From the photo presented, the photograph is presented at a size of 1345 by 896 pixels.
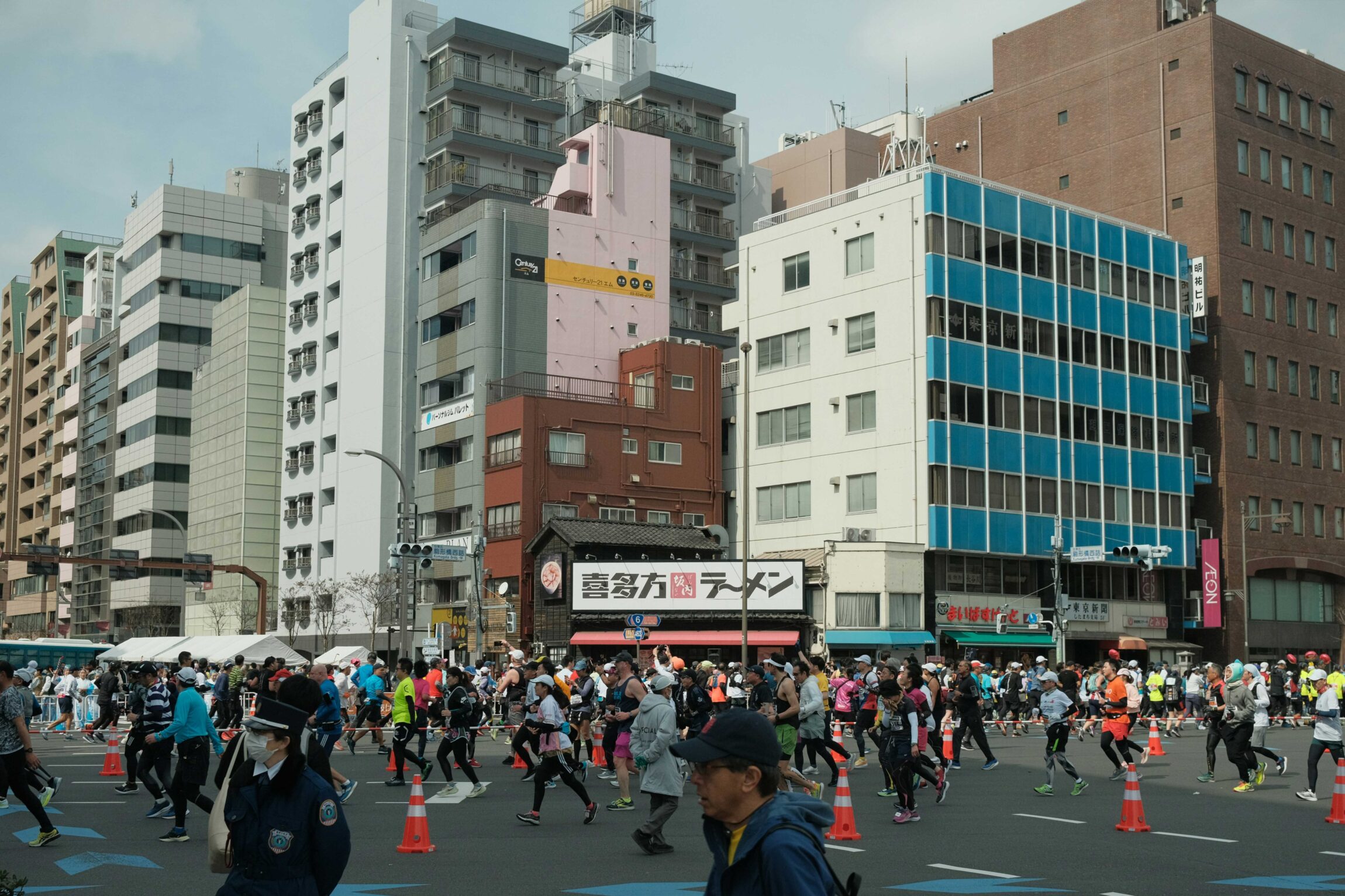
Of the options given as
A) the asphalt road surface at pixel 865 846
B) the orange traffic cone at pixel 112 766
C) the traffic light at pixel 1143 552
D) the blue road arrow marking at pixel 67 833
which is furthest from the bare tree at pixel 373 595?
the blue road arrow marking at pixel 67 833

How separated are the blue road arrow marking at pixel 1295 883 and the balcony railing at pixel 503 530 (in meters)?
45.2

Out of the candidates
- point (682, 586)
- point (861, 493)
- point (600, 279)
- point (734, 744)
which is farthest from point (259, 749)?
point (600, 279)

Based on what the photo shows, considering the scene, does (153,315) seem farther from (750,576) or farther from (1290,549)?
(1290,549)

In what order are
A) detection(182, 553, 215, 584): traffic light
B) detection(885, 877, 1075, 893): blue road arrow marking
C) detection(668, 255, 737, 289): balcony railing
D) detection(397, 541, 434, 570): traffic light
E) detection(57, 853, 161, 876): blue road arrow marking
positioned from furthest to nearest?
1. detection(668, 255, 737, 289): balcony railing
2. detection(182, 553, 215, 584): traffic light
3. detection(397, 541, 434, 570): traffic light
4. detection(57, 853, 161, 876): blue road arrow marking
5. detection(885, 877, 1075, 893): blue road arrow marking

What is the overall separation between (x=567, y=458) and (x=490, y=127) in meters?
19.9

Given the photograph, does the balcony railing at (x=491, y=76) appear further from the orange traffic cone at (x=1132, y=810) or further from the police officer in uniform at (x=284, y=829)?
the police officer in uniform at (x=284, y=829)

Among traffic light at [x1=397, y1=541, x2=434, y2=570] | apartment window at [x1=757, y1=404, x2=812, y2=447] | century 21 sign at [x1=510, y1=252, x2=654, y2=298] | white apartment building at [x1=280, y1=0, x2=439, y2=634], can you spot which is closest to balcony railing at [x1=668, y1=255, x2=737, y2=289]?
century 21 sign at [x1=510, y1=252, x2=654, y2=298]

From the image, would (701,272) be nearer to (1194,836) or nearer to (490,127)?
(490,127)

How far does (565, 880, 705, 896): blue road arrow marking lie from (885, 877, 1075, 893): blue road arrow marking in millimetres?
1569

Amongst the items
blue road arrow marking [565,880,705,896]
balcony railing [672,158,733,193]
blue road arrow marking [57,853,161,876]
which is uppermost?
balcony railing [672,158,733,193]

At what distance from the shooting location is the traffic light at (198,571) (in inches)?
2151

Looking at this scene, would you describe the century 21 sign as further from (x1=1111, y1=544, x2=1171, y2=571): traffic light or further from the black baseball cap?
the black baseball cap

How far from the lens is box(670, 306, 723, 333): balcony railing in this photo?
70.2 meters

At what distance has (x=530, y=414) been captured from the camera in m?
56.8
